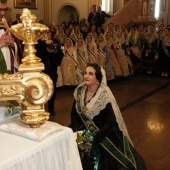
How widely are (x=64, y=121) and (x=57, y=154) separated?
12.0ft

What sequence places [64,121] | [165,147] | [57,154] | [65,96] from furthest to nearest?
[65,96] < [64,121] < [165,147] < [57,154]

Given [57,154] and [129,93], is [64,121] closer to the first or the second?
[129,93]

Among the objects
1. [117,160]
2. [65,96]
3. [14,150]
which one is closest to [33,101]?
[14,150]

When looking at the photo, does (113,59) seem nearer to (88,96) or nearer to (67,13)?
(88,96)

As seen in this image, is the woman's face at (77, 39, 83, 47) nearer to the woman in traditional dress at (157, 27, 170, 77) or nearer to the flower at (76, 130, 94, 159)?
the woman in traditional dress at (157, 27, 170, 77)

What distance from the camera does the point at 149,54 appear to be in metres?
9.09

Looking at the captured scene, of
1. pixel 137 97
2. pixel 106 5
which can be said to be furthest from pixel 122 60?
pixel 106 5

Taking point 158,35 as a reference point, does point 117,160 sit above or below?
below

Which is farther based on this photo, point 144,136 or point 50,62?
point 50,62

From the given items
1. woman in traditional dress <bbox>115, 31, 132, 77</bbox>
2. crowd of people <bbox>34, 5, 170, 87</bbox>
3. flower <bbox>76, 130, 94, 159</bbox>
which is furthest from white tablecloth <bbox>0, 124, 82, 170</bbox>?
woman in traditional dress <bbox>115, 31, 132, 77</bbox>

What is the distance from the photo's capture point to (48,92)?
1.00m

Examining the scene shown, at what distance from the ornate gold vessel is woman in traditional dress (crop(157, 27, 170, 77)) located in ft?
26.6

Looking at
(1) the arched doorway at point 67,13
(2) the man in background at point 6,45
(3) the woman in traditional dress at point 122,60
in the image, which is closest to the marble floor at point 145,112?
(3) the woman in traditional dress at point 122,60

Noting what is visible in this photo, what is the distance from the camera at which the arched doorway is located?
13910 millimetres
